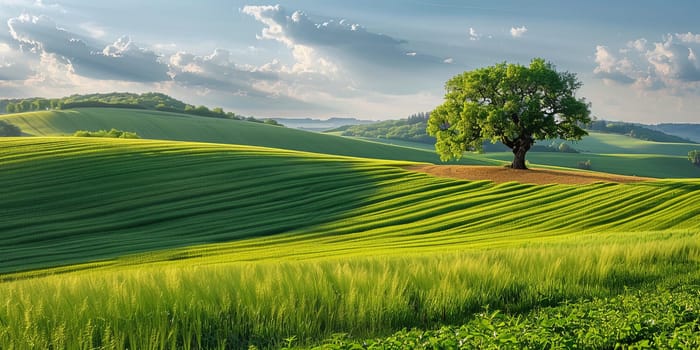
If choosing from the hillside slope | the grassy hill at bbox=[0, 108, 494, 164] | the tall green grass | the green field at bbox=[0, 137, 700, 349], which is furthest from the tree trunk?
the grassy hill at bbox=[0, 108, 494, 164]

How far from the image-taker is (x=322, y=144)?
429 feet

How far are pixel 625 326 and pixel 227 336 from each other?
5006mm

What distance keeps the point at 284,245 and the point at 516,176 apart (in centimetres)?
2378

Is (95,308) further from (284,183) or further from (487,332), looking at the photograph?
(284,183)

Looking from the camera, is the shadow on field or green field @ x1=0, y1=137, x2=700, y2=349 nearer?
green field @ x1=0, y1=137, x2=700, y2=349

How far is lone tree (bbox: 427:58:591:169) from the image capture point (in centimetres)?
4228

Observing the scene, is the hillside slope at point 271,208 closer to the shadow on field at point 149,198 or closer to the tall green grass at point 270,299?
the shadow on field at point 149,198

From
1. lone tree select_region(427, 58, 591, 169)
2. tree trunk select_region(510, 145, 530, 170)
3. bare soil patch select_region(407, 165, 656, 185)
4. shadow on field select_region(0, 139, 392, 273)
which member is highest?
lone tree select_region(427, 58, 591, 169)

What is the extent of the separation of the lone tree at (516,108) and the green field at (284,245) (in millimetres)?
7342

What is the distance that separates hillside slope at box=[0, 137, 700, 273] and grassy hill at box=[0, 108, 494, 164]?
7986 cm

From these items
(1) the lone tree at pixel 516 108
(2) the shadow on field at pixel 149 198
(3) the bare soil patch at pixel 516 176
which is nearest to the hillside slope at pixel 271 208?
(2) the shadow on field at pixel 149 198

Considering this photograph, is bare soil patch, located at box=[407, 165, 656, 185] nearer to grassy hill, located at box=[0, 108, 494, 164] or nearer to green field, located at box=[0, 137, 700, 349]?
green field, located at box=[0, 137, 700, 349]

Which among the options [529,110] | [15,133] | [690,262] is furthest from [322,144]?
[690,262]

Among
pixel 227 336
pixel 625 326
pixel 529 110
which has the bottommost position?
pixel 227 336
